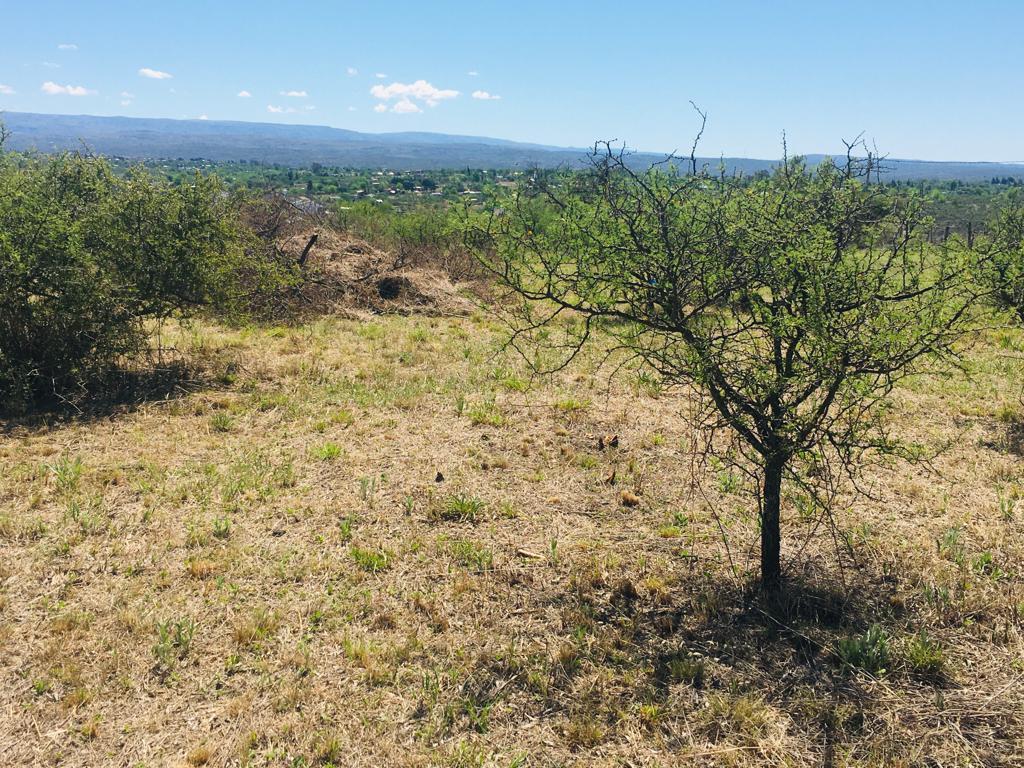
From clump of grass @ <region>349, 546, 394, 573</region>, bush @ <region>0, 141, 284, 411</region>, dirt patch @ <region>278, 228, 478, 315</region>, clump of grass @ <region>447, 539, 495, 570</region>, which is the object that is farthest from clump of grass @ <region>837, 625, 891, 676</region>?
dirt patch @ <region>278, 228, 478, 315</region>

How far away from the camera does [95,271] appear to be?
967 centimetres

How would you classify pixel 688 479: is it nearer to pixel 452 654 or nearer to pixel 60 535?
pixel 452 654

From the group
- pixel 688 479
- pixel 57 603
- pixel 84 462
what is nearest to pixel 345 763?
pixel 57 603

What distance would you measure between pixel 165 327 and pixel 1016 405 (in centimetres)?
1645

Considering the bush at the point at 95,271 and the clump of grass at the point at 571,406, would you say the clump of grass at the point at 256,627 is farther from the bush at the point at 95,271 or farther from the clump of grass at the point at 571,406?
the bush at the point at 95,271

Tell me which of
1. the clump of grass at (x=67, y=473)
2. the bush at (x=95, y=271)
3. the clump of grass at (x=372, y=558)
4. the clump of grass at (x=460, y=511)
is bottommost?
the clump of grass at (x=372, y=558)

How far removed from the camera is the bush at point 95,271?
9.07 meters

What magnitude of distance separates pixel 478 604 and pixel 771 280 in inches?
135

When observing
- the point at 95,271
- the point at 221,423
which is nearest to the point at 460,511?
the point at 221,423

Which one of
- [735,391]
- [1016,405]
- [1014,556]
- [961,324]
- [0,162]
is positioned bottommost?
[1014,556]

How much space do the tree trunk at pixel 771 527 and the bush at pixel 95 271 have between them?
9.38 metres

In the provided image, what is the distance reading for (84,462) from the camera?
762cm

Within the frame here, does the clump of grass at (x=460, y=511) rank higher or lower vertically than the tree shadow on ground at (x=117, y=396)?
lower

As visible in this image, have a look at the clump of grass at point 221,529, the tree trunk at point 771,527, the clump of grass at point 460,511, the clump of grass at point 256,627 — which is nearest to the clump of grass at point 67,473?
the clump of grass at point 221,529
